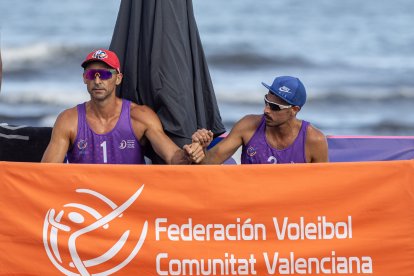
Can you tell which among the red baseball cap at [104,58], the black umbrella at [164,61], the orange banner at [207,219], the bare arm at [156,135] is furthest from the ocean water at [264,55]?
the orange banner at [207,219]

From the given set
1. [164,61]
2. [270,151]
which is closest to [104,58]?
[164,61]

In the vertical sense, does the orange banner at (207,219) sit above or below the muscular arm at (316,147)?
below

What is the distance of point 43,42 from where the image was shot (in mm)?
23859

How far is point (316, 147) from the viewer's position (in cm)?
611

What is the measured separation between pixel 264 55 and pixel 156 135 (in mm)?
16897

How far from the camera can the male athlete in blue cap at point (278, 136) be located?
6031 millimetres

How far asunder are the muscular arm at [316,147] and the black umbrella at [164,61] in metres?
0.83

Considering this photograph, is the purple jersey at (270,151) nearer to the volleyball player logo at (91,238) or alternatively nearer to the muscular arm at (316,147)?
the muscular arm at (316,147)

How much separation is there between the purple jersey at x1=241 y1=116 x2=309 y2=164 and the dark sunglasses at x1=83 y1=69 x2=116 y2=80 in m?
1.09

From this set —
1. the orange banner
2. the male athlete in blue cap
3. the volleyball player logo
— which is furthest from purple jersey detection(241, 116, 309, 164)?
the volleyball player logo

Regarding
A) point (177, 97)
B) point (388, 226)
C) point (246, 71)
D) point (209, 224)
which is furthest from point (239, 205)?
point (246, 71)

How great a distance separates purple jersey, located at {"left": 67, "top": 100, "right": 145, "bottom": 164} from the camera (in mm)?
6020

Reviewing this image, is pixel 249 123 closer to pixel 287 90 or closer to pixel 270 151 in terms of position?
pixel 270 151

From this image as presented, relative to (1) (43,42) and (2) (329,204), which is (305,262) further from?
(1) (43,42)
